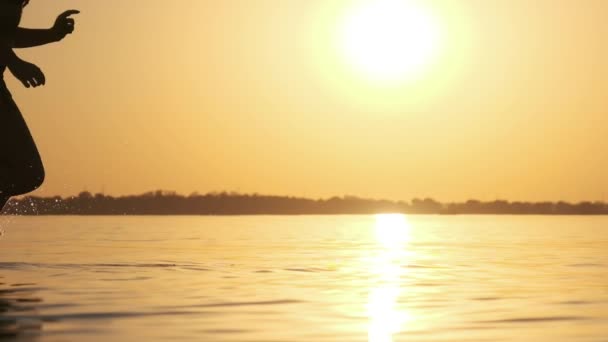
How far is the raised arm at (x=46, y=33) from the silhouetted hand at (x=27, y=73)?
2.44 ft

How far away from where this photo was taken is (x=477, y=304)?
60.2 feet

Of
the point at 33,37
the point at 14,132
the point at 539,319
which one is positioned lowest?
the point at 539,319

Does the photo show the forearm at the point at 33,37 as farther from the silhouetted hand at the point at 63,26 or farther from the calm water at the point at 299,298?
the calm water at the point at 299,298

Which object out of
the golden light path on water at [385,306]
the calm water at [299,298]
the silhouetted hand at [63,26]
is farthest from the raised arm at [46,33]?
the golden light path on water at [385,306]

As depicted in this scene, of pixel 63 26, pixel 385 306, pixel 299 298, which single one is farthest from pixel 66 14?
pixel 385 306

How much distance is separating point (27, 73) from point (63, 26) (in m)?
1.18

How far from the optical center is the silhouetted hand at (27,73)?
1962 centimetres

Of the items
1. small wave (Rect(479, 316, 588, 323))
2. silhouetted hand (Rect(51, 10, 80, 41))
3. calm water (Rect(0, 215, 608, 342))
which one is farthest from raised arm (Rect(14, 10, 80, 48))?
small wave (Rect(479, 316, 588, 323))

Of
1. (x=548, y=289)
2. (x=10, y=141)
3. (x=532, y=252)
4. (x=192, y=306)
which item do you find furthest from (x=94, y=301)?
(x=532, y=252)

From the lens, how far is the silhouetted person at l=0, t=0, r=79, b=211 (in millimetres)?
19609

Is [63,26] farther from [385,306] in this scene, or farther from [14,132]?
[385,306]

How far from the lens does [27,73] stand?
1966cm

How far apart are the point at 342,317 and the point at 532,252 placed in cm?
2288

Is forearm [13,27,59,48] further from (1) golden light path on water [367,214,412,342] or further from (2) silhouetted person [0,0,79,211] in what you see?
(1) golden light path on water [367,214,412,342]
